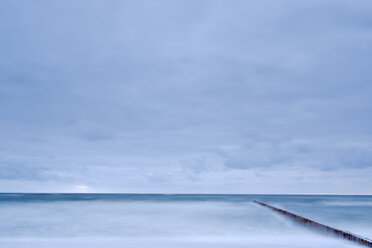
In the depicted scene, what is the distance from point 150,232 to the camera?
21.4 metres

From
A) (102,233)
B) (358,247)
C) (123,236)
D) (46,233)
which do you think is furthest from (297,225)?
(46,233)

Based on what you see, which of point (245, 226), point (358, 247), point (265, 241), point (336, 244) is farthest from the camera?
point (245, 226)

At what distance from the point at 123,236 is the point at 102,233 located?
213cm

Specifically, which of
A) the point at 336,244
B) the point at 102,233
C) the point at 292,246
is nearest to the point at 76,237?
the point at 102,233

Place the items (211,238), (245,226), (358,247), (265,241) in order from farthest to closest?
(245,226), (211,238), (265,241), (358,247)

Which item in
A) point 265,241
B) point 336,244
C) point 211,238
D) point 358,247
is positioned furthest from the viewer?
point 211,238

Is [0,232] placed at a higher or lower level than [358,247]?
lower

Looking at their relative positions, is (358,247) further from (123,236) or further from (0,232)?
(0,232)

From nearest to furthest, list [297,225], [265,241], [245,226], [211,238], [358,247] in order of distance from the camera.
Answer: [358,247], [265,241], [211,238], [297,225], [245,226]

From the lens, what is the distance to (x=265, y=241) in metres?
17.1

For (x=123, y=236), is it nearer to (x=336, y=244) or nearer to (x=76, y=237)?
(x=76, y=237)

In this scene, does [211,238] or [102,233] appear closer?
[211,238]

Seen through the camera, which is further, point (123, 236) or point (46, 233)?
point (46, 233)

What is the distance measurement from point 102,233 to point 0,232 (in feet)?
21.6
